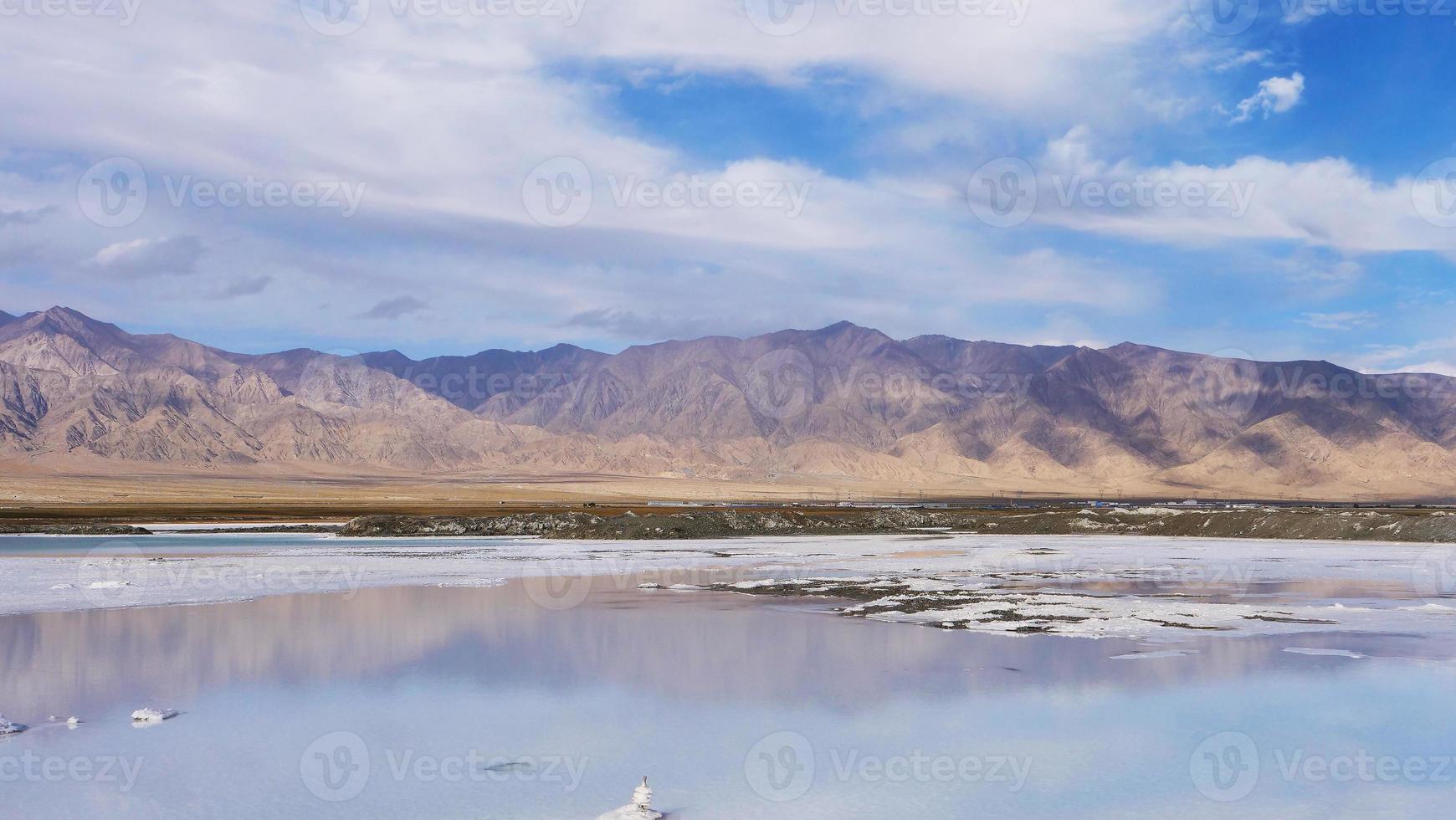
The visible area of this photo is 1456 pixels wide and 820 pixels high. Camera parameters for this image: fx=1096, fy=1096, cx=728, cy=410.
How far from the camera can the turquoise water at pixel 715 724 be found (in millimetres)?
9844

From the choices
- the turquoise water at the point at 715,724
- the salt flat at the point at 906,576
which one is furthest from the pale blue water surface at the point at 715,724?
the salt flat at the point at 906,576

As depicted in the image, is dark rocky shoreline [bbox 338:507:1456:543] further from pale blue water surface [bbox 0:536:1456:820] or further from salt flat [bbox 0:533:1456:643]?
pale blue water surface [bbox 0:536:1456:820]

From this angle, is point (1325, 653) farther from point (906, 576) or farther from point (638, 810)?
point (906, 576)

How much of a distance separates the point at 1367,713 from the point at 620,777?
9.11m

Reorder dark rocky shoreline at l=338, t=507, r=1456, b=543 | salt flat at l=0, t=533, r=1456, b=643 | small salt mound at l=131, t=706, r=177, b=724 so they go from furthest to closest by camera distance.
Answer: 1. dark rocky shoreline at l=338, t=507, r=1456, b=543
2. salt flat at l=0, t=533, r=1456, b=643
3. small salt mound at l=131, t=706, r=177, b=724

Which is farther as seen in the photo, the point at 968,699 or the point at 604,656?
the point at 604,656

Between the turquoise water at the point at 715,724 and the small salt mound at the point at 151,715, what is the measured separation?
1.05ft

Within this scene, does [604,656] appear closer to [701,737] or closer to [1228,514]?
[701,737]

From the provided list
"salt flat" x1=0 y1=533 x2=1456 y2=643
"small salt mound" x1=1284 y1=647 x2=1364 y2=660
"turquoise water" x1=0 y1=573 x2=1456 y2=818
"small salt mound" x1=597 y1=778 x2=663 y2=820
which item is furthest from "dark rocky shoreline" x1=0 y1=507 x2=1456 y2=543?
"small salt mound" x1=597 y1=778 x2=663 y2=820

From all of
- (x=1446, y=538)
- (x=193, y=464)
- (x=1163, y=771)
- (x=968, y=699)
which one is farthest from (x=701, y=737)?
(x=193, y=464)

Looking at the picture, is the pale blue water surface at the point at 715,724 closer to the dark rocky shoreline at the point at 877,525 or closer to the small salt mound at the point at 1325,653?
the small salt mound at the point at 1325,653

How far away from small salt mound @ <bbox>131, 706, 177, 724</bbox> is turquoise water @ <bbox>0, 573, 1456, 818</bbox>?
0.32 metres

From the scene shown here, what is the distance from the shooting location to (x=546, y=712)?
13.2 metres

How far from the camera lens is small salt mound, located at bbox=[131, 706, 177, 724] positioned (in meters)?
12.6
